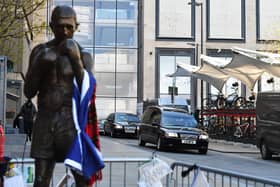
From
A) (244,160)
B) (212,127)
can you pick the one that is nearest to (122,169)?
(244,160)

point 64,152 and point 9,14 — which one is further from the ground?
point 9,14

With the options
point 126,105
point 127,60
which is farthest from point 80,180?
point 127,60

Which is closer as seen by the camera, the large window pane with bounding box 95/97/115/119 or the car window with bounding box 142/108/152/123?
the car window with bounding box 142/108/152/123

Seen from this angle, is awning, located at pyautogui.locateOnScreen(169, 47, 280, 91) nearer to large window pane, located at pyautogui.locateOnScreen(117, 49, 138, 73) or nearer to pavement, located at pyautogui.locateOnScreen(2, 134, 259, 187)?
pavement, located at pyautogui.locateOnScreen(2, 134, 259, 187)

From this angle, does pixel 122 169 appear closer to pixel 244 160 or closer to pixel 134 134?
pixel 244 160

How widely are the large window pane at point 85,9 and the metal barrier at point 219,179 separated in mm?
48282

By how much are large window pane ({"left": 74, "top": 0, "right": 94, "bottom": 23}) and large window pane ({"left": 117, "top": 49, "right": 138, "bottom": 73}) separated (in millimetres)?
4221

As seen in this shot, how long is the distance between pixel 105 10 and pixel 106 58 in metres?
4.61

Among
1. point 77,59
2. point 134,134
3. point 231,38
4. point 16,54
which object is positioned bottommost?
point 134,134

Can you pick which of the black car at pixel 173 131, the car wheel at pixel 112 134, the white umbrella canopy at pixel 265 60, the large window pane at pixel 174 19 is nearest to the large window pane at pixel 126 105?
the large window pane at pixel 174 19

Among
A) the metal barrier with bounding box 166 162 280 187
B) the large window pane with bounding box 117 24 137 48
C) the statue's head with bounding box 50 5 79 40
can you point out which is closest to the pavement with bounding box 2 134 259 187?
the metal barrier with bounding box 166 162 280 187

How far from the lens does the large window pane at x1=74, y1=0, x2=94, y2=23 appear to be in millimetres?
54094

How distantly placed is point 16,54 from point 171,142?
10.1 m

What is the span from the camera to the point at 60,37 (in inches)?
168
